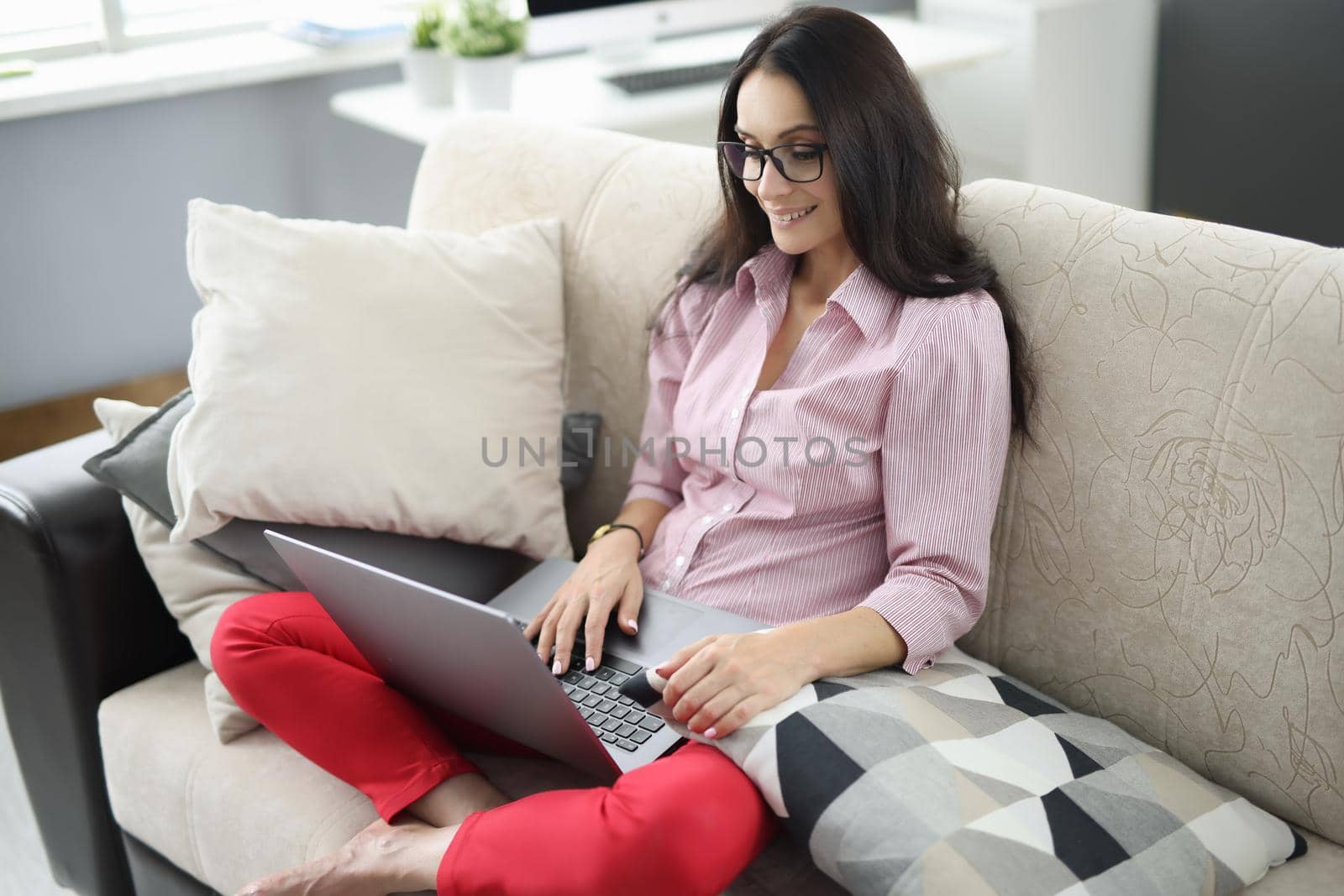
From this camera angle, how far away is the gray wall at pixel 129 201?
2490 mm

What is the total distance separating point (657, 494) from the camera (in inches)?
61.9

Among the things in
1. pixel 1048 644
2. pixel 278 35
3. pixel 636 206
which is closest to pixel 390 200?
pixel 278 35

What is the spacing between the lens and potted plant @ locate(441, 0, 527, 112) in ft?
8.22

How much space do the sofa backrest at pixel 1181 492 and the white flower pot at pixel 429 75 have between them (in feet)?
4.90

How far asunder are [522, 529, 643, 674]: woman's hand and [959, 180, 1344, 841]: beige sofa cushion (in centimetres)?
40

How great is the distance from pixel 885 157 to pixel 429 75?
1549mm

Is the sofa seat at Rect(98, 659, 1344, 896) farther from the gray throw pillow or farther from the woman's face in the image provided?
the woman's face

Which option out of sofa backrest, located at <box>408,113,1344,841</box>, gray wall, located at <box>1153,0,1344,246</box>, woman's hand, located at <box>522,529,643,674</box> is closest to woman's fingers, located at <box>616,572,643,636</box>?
woman's hand, located at <box>522,529,643,674</box>

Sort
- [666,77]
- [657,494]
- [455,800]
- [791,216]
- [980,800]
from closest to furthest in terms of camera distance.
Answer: [980,800] → [455,800] → [791,216] → [657,494] → [666,77]

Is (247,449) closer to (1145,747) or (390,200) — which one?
(1145,747)

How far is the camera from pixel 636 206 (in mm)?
1660

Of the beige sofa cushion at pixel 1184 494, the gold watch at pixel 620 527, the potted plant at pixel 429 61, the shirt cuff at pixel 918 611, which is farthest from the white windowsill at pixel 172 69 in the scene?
the shirt cuff at pixel 918 611

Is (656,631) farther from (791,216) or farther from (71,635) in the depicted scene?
(71,635)

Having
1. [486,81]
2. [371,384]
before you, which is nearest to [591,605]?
[371,384]
